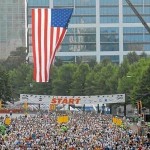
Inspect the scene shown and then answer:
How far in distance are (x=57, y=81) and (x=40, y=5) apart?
4162cm

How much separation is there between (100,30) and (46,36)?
96614 millimetres

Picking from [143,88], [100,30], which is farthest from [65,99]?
[100,30]

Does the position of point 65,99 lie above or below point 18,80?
below

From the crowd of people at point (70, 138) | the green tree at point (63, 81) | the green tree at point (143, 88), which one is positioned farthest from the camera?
the green tree at point (63, 81)

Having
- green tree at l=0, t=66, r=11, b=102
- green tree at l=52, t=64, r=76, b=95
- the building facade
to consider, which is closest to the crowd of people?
green tree at l=0, t=66, r=11, b=102

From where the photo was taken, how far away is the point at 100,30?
427 feet

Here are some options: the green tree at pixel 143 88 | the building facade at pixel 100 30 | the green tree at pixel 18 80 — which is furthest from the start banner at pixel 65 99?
the building facade at pixel 100 30

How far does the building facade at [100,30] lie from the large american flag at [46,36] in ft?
309

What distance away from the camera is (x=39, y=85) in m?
92.2

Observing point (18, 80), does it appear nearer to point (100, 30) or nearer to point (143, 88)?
point (100, 30)

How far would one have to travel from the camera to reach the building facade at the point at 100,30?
129250 millimetres

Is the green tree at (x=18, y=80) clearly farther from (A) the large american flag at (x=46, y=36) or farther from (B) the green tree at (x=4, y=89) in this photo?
(A) the large american flag at (x=46, y=36)

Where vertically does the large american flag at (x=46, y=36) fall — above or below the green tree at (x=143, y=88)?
above

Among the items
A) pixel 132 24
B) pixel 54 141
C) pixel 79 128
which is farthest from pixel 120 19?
pixel 54 141
